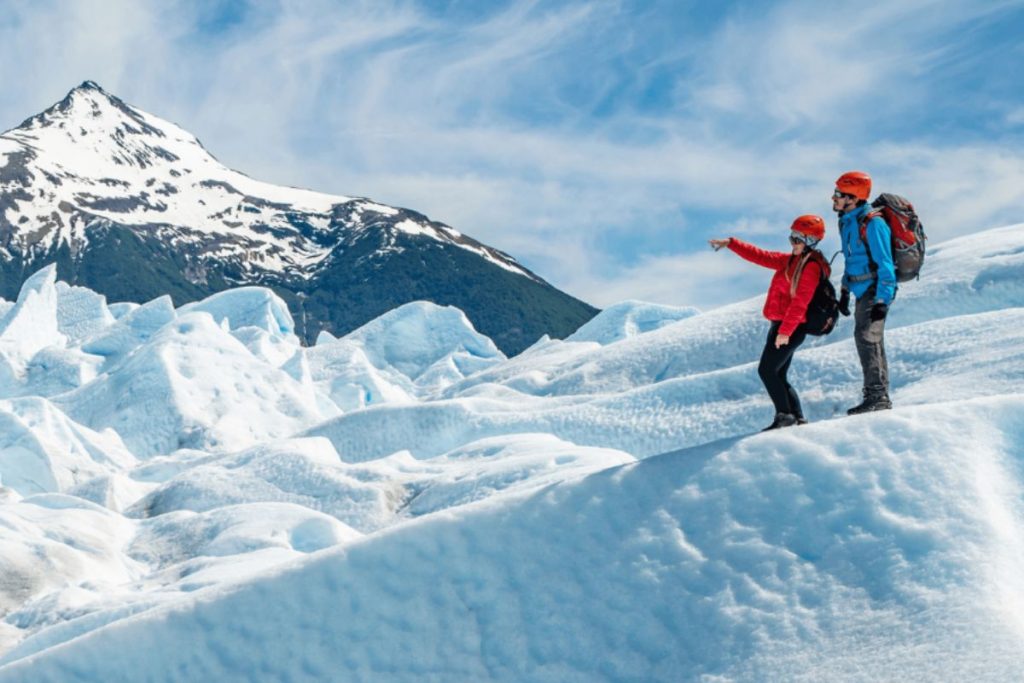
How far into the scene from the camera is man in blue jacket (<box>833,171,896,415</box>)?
217 inches

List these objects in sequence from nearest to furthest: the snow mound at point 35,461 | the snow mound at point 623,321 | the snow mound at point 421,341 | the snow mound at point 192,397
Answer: the snow mound at point 35,461 < the snow mound at point 192,397 < the snow mound at point 623,321 < the snow mound at point 421,341

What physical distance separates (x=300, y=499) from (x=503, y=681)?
10440 millimetres

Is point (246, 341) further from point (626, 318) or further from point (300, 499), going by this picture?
point (300, 499)

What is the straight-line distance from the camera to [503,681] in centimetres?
457

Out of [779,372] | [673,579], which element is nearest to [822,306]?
[779,372]

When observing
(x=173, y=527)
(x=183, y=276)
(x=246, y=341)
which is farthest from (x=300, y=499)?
(x=183, y=276)

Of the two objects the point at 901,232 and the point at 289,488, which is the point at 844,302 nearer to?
the point at 901,232

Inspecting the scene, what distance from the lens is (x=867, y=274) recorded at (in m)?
5.61

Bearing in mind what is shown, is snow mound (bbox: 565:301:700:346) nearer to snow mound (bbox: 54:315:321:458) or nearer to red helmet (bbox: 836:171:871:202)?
snow mound (bbox: 54:315:321:458)

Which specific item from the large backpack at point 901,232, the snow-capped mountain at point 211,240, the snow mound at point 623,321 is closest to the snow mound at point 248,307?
the snow mound at point 623,321

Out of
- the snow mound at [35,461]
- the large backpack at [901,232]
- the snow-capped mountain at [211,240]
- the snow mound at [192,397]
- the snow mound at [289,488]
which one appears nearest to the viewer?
the large backpack at [901,232]

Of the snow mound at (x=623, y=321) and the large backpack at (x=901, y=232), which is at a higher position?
the snow mound at (x=623, y=321)

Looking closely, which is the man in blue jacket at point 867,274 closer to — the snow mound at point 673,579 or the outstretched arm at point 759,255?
the outstretched arm at point 759,255

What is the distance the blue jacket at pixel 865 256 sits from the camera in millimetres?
5492
